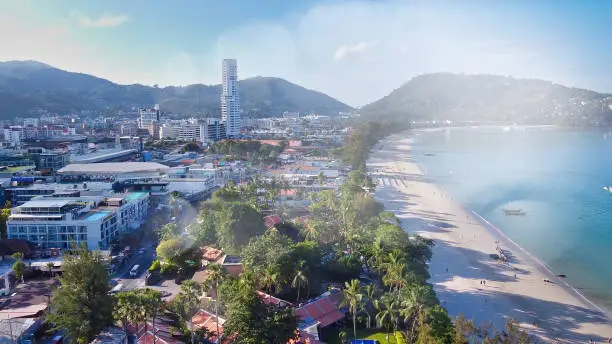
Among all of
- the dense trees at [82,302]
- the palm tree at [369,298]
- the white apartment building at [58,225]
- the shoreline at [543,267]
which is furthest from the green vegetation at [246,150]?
the dense trees at [82,302]

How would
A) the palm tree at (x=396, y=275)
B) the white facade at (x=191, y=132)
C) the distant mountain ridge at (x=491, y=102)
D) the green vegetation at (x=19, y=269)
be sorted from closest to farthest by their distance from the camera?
the palm tree at (x=396, y=275) < the green vegetation at (x=19, y=269) < the white facade at (x=191, y=132) < the distant mountain ridge at (x=491, y=102)

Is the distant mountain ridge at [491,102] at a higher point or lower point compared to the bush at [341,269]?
higher

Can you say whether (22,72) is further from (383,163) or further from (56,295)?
(56,295)

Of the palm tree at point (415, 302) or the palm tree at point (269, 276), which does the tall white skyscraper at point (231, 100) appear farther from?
the palm tree at point (415, 302)

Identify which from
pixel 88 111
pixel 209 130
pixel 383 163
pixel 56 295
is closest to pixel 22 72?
pixel 88 111

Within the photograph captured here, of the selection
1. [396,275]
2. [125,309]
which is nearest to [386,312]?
[396,275]

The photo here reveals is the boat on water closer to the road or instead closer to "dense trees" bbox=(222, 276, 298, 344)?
the road
